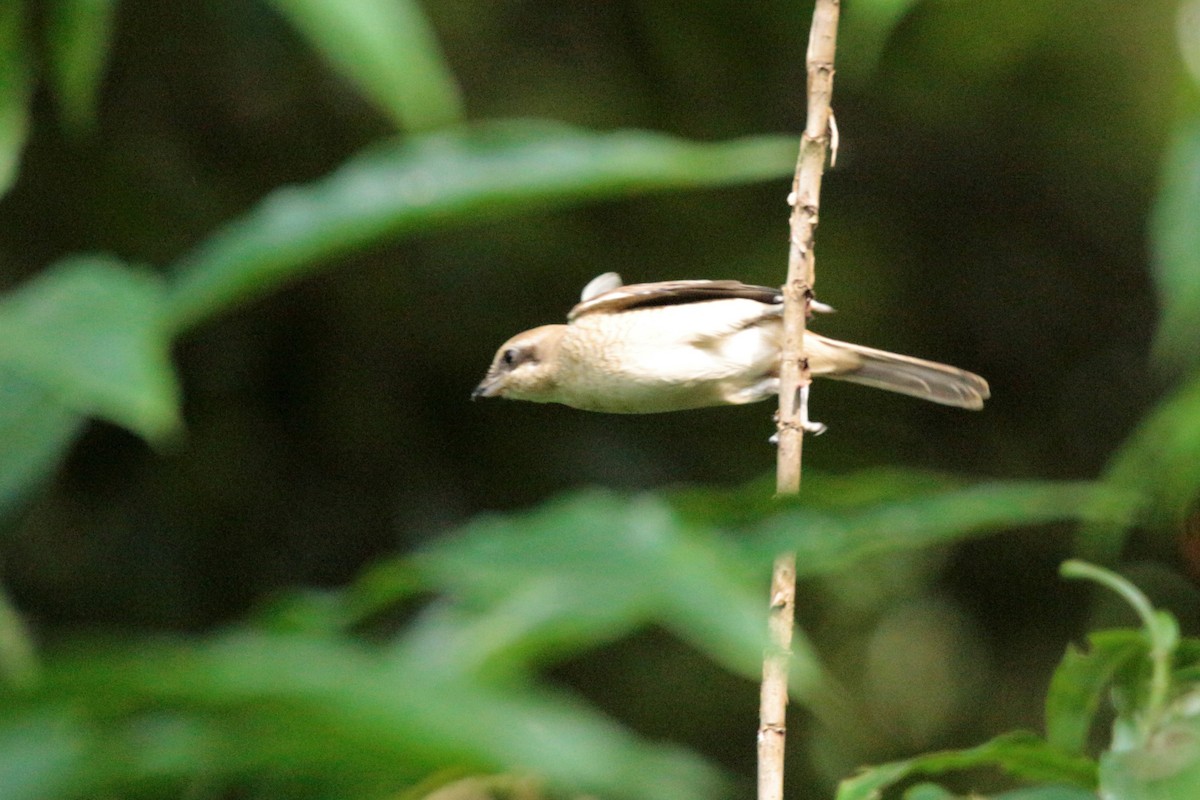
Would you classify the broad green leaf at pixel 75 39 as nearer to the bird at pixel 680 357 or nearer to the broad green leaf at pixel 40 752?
the broad green leaf at pixel 40 752

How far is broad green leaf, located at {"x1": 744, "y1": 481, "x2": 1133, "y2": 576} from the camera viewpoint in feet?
2.17

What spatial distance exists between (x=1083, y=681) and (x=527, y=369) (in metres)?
2.14

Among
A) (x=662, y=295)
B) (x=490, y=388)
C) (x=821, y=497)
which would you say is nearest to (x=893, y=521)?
(x=821, y=497)

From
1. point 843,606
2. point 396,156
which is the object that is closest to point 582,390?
point 396,156

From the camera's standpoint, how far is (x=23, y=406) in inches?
28.4

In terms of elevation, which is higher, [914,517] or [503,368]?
[503,368]

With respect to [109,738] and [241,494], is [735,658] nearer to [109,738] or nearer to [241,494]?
[109,738]

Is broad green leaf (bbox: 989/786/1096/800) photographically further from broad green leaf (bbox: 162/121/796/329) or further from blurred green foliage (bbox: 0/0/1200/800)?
broad green leaf (bbox: 162/121/796/329)

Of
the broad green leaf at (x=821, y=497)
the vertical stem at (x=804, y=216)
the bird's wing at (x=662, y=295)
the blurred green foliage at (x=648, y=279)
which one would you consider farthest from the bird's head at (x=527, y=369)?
the broad green leaf at (x=821, y=497)

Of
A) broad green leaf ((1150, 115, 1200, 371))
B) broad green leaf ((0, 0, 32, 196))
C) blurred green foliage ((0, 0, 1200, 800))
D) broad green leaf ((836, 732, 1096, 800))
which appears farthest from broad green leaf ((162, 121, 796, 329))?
blurred green foliage ((0, 0, 1200, 800))

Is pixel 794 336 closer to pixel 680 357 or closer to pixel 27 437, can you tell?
pixel 27 437

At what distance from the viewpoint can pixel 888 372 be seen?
334 centimetres

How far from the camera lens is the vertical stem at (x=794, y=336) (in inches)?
45.2

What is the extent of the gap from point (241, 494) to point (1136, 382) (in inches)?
168
